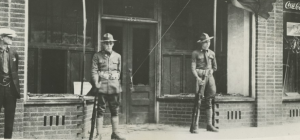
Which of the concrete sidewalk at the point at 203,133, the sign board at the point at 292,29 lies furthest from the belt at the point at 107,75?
the sign board at the point at 292,29

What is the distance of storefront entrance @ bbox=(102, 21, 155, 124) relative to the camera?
29.3ft

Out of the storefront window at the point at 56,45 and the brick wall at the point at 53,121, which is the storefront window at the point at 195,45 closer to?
the storefront window at the point at 56,45

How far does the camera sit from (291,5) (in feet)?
31.5

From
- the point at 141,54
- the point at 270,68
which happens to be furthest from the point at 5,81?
the point at 270,68

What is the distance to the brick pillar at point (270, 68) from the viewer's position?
9.05 metres

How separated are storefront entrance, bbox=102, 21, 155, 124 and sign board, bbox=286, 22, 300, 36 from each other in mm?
3467

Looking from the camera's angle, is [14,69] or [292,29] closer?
[14,69]

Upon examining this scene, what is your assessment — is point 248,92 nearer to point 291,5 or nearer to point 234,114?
point 234,114

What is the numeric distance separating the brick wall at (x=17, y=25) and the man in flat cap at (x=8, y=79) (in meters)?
0.15

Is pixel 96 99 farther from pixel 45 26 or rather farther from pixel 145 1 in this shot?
pixel 145 1

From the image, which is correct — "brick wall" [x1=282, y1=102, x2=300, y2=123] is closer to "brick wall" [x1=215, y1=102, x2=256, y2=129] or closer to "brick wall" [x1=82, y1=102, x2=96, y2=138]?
"brick wall" [x1=215, y1=102, x2=256, y2=129]

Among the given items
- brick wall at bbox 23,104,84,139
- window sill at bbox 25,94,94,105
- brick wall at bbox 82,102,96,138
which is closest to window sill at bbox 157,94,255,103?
brick wall at bbox 82,102,96,138

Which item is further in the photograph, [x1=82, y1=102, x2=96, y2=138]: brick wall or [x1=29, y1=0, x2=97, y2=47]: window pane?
[x1=29, y1=0, x2=97, y2=47]: window pane

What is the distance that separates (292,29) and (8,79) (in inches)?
275
